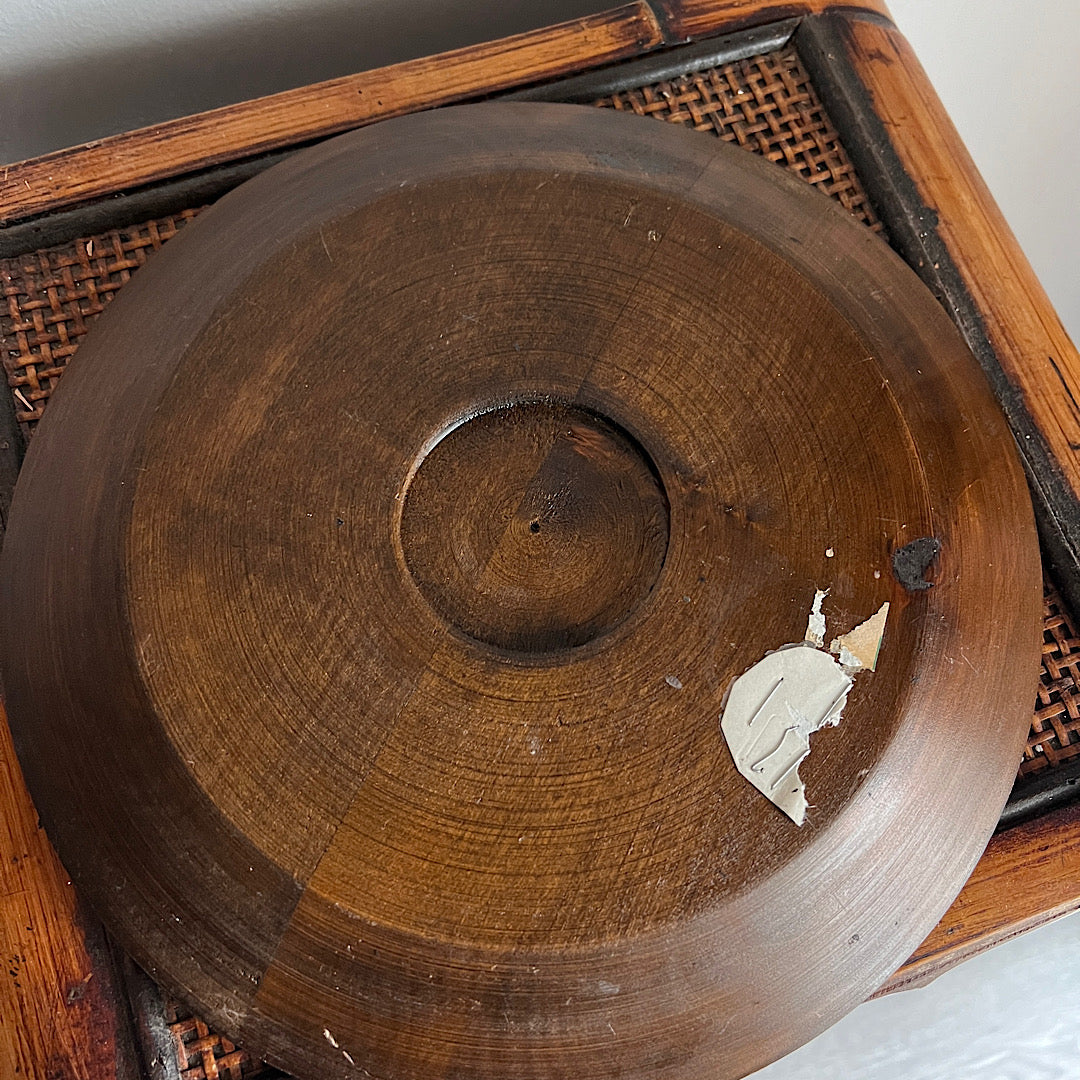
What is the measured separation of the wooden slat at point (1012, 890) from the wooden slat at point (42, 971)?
1.83ft

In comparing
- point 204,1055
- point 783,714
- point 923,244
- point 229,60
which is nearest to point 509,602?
point 783,714

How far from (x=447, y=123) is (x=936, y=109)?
1.46ft

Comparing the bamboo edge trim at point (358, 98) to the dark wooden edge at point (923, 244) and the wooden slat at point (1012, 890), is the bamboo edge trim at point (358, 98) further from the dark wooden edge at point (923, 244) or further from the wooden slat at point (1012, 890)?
the wooden slat at point (1012, 890)

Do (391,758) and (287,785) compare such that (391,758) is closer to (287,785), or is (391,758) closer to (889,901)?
(287,785)

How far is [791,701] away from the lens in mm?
601

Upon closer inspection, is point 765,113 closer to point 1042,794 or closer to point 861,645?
point 861,645

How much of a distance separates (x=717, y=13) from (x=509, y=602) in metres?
0.57

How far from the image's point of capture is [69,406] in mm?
652

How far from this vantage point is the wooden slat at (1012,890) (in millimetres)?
695

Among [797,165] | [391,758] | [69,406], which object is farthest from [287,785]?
[797,165]

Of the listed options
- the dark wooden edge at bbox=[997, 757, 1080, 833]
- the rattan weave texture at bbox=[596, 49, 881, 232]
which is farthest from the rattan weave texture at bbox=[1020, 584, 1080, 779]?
the rattan weave texture at bbox=[596, 49, 881, 232]

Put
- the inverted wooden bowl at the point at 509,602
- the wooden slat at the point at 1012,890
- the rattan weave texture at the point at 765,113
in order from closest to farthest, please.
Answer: the inverted wooden bowl at the point at 509,602 < the wooden slat at the point at 1012,890 < the rattan weave texture at the point at 765,113

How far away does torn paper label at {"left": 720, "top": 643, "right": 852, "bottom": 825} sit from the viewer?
0.59 metres

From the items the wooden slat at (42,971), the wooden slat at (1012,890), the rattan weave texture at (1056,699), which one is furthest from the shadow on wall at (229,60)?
the wooden slat at (1012,890)
